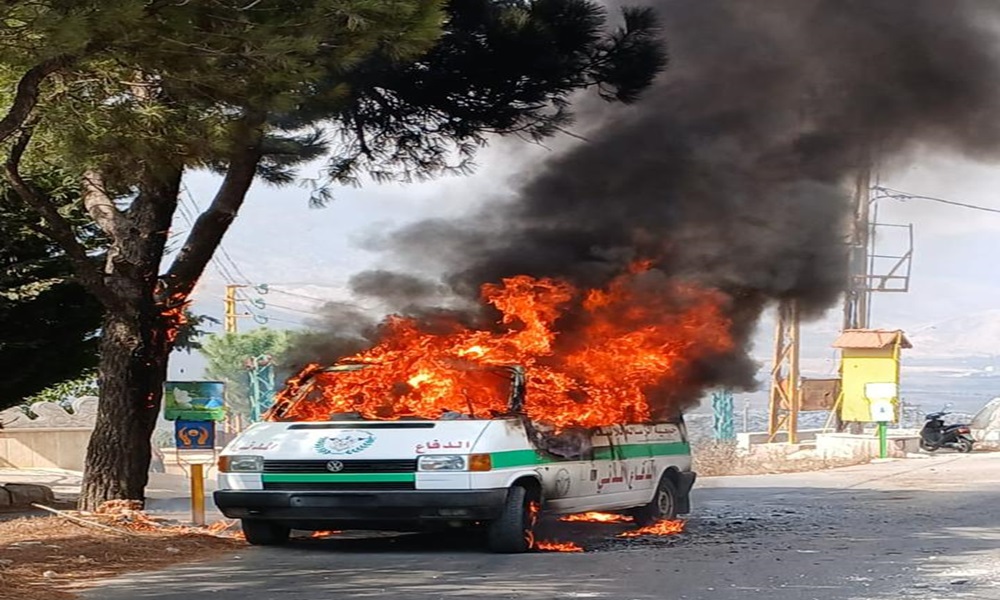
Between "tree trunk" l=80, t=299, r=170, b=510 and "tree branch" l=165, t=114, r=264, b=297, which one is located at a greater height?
"tree branch" l=165, t=114, r=264, b=297

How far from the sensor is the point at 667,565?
938 cm

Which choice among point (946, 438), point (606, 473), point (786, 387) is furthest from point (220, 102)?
point (786, 387)

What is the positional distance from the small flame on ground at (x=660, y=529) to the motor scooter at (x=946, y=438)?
17.4 m

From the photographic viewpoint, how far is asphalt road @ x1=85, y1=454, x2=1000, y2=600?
27.0ft

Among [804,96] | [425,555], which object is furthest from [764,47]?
[425,555]

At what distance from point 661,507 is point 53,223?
19.3 feet

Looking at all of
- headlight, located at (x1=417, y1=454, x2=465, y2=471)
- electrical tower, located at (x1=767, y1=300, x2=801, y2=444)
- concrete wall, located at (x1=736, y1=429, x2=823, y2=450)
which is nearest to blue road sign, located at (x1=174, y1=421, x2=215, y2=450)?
headlight, located at (x1=417, y1=454, x2=465, y2=471)

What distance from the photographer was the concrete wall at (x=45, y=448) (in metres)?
23.2

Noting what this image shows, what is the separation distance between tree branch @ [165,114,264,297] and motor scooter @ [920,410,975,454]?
19.6 m

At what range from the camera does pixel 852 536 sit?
37.4 ft

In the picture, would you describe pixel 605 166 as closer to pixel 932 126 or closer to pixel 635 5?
pixel 635 5

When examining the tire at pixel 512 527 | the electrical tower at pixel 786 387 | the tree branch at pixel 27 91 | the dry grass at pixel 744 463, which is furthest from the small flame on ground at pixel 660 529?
the electrical tower at pixel 786 387

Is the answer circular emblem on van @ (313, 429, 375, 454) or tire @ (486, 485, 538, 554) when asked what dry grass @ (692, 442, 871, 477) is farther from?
circular emblem on van @ (313, 429, 375, 454)

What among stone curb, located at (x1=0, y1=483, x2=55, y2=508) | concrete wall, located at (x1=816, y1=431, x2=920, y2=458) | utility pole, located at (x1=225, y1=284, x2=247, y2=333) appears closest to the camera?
stone curb, located at (x1=0, y1=483, x2=55, y2=508)
